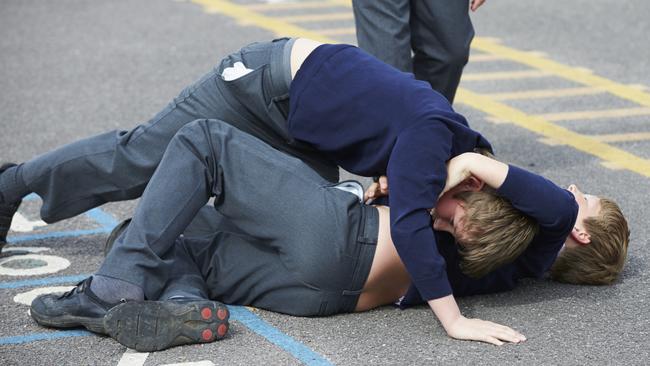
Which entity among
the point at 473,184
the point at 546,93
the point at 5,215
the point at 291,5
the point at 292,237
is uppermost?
the point at 473,184

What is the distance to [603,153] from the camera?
6.46m

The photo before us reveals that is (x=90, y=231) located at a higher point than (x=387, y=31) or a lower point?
lower

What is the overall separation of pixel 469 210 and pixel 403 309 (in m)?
0.51

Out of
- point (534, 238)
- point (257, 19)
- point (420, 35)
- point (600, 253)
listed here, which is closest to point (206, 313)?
point (534, 238)

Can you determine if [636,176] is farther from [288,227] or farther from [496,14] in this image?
[496,14]

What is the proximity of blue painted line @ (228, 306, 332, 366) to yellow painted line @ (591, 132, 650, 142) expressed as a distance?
123 inches

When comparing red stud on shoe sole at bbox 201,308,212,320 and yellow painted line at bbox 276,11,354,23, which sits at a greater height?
red stud on shoe sole at bbox 201,308,212,320

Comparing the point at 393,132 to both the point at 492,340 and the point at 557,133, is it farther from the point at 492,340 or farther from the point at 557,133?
the point at 557,133

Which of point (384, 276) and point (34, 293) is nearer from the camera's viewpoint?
point (384, 276)

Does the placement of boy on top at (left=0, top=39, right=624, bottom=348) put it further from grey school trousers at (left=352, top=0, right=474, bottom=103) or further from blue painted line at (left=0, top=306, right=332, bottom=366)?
grey school trousers at (left=352, top=0, right=474, bottom=103)

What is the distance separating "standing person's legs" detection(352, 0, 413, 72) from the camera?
5.47 metres

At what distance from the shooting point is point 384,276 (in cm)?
416

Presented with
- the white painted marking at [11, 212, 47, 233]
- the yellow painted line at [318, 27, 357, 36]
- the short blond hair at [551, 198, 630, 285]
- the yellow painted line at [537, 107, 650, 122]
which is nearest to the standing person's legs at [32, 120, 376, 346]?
the short blond hair at [551, 198, 630, 285]

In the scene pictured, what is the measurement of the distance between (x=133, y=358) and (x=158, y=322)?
0.15m
